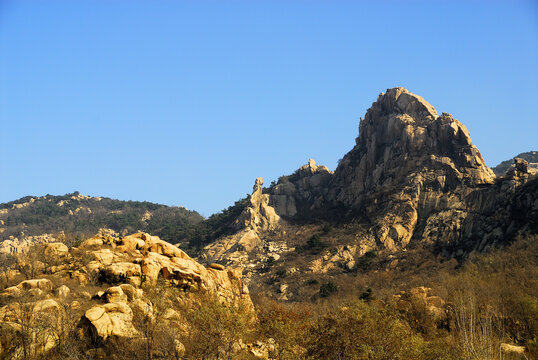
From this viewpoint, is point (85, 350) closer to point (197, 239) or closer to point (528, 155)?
point (197, 239)

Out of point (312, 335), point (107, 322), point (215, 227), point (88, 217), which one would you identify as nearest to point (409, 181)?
point (215, 227)

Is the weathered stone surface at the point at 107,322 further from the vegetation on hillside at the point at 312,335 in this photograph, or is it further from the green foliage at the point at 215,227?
the green foliage at the point at 215,227

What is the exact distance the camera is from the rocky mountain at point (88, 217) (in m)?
→ 131

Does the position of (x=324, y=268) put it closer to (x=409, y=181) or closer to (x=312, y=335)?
(x=409, y=181)

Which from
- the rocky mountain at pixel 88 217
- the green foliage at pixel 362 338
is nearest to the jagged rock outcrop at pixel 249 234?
the rocky mountain at pixel 88 217

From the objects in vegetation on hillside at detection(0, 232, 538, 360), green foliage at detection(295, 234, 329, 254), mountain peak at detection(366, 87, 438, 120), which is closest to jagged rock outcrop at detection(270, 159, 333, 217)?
green foliage at detection(295, 234, 329, 254)

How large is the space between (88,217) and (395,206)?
108 metres

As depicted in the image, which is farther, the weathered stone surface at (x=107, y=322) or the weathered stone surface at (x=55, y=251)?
the weathered stone surface at (x=55, y=251)

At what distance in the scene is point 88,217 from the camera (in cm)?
15788

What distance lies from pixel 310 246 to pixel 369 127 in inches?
1140

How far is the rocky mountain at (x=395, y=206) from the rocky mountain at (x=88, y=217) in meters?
23.0

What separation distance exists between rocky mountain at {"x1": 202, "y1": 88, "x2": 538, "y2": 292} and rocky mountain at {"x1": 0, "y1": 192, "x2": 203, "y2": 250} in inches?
906

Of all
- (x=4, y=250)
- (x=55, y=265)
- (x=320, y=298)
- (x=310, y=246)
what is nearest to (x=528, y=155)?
(x=310, y=246)

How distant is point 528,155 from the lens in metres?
192
